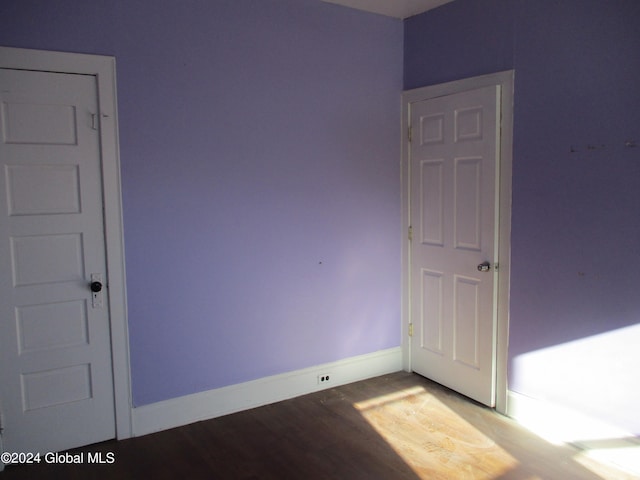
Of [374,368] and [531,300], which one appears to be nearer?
[531,300]

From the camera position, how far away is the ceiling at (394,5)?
3562 mm

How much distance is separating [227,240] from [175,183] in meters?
0.50

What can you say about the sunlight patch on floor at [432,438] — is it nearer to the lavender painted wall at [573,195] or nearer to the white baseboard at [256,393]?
the white baseboard at [256,393]

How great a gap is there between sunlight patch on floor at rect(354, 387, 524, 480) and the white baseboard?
0.36 metres

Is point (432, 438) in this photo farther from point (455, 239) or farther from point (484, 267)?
point (455, 239)

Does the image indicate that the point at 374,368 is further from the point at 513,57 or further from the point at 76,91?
the point at 76,91

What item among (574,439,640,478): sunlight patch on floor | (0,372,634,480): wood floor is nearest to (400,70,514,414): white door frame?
(0,372,634,480): wood floor

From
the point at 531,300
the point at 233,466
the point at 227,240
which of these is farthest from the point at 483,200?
the point at 233,466

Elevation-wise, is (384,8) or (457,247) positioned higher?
(384,8)

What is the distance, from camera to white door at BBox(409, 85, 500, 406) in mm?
3332

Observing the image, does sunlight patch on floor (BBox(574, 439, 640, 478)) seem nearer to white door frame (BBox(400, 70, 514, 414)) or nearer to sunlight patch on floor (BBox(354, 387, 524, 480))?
sunlight patch on floor (BBox(354, 387, 524, 480))

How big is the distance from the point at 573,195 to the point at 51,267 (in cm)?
296

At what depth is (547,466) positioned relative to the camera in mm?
2693

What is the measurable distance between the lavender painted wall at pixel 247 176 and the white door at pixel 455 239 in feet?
0.83
